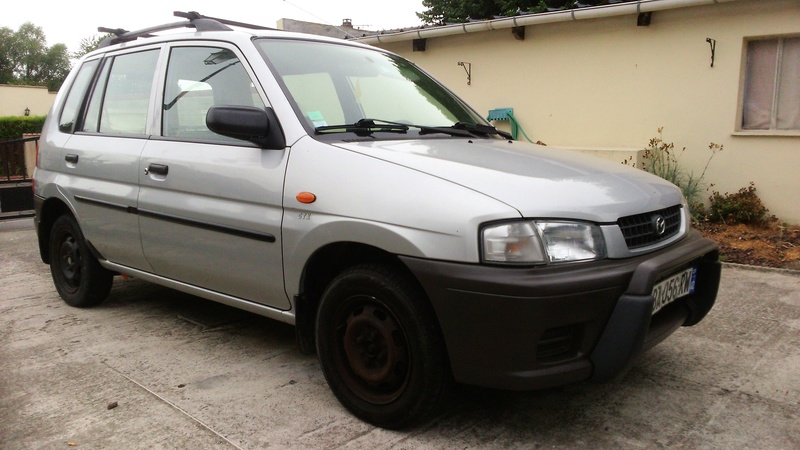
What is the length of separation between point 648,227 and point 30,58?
94.8 m

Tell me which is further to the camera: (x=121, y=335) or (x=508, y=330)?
(x=121, y=335)

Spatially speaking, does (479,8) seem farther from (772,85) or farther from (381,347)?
(381,347)

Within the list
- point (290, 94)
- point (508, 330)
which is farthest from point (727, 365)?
point (290, 94)

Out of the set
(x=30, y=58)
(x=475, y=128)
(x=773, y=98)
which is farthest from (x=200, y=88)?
(x=30, y=58)

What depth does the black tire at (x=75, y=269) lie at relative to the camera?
4691mm

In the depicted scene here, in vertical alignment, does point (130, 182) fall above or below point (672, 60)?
below

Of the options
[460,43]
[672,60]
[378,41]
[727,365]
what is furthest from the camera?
[378,41]

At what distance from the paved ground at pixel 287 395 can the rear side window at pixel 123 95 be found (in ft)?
4.42

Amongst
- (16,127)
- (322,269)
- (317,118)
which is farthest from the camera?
(16,127)

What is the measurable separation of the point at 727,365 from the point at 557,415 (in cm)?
126

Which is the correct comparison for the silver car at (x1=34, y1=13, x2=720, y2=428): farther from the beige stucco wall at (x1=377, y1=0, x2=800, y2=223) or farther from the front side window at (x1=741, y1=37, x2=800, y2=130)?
the front side window at (x1=741, y1=37, x2=800, y2=130)

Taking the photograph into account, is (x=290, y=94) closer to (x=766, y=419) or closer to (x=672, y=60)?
(x=766, y=419)

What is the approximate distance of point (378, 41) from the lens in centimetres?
1159

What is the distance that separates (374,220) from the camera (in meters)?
2.74
